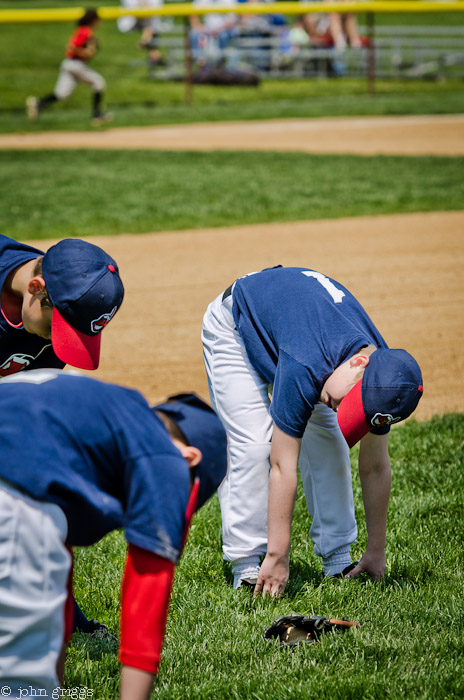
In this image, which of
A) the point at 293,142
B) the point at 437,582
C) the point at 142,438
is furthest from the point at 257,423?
the point at 293,142

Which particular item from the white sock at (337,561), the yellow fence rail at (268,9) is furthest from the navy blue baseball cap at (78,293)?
the yellow fence rail at (268,9)

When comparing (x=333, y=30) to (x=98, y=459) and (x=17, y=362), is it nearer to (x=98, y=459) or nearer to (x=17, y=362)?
(x=17, y=362)

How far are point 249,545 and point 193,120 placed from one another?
14.2 meters

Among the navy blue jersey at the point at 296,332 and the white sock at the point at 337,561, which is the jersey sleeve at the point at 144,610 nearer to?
the navy blue jersey at the point at 296,332

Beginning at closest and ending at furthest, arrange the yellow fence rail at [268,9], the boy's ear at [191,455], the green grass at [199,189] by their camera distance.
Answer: the boy's ear at [191,455]
the green grass at [199,189]
the yellow fence rail at [268,9]

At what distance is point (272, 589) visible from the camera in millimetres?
3242

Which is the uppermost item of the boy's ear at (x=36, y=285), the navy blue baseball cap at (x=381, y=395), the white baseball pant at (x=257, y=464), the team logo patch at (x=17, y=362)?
the boy's ear at (x=36, y=285)

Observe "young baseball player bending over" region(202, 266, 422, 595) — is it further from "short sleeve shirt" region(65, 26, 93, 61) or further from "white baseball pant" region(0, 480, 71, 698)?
"short sleeve shirt" region(65, 26, 93, 61)

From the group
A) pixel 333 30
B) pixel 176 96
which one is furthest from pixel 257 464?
pixel 333 30

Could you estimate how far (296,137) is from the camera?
15.1m

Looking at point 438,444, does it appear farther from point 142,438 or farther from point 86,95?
point 86,95

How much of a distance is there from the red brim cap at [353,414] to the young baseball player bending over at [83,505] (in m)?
0.92

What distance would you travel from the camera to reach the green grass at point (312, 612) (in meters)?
2.76

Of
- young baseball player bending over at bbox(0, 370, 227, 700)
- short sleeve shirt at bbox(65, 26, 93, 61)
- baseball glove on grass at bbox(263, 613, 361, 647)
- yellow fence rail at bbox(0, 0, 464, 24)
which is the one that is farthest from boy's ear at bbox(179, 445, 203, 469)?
yellow fence rail at bbox(0, 0, 464, 24)
